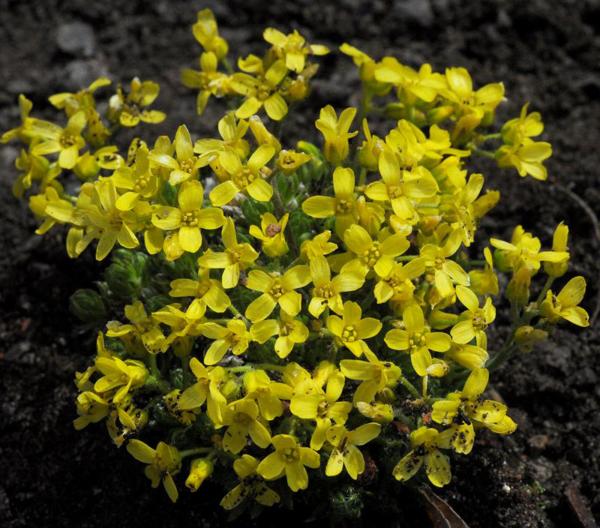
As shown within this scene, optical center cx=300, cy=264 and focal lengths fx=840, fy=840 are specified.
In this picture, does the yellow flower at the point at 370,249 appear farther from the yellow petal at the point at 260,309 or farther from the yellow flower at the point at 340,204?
the yellow petal at the point at 260,309

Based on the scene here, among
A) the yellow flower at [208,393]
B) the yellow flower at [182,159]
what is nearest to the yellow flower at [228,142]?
the yellow flower at [182,159]

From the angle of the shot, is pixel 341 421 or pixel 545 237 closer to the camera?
pixel 341 421

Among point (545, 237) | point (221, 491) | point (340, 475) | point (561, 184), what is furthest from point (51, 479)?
point (561, 184)

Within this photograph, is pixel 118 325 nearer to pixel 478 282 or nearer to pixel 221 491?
pixel 221 491

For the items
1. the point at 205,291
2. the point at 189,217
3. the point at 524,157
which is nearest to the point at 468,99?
the point at 524,157

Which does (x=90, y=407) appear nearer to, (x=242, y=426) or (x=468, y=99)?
(x=242, y=426)
